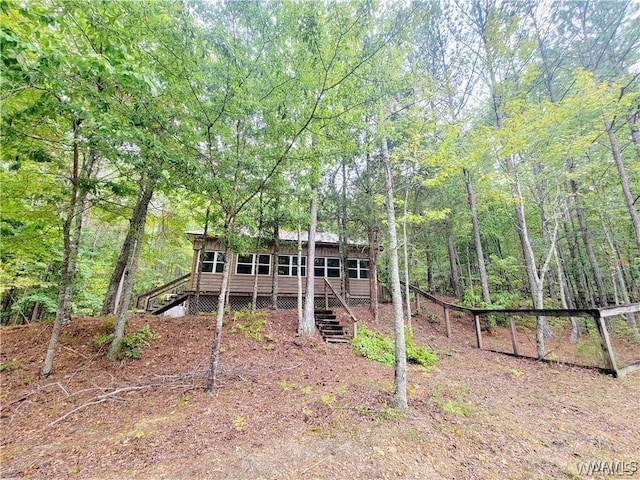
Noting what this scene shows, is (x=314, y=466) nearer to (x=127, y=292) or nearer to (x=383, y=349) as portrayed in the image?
(x=383, y=349)

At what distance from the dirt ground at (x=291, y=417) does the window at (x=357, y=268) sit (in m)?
7.34

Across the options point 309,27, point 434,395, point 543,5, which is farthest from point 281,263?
point 543,5

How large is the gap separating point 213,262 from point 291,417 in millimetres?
9957

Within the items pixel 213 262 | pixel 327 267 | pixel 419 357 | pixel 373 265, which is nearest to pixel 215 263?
pixel 213 262

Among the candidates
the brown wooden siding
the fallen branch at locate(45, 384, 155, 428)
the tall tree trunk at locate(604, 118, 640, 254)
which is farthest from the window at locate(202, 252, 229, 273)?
the tall tree trunk at locate(604, 118, 640, 254)

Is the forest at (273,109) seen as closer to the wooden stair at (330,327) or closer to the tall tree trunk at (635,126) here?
the tall tree trunk at (635,126)

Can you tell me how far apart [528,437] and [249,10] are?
7.60 metres

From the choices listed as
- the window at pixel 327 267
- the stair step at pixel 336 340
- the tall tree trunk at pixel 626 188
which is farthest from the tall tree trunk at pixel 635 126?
the window at pixel 327 267

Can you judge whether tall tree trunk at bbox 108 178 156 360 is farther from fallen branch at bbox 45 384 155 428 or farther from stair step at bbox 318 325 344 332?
stair step at bbox 318 325 344 332

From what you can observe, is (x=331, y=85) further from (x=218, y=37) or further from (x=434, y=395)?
(x=434, y=395)

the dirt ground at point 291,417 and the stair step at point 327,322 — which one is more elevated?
the stair step at point 327,322

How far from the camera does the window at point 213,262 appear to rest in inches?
488

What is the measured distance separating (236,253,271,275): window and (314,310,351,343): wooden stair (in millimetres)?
3881

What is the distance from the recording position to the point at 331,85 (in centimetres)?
408
